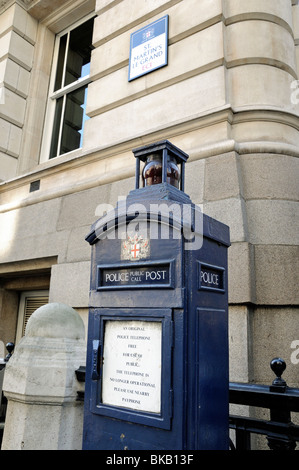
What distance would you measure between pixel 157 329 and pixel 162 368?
208 mm

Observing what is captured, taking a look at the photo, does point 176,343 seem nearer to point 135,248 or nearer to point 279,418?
point 135,248

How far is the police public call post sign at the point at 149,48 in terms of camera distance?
565 centimetres

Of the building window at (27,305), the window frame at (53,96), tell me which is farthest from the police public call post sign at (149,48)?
the building window at (27,305)

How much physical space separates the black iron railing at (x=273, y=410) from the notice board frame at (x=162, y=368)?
0.68 meters

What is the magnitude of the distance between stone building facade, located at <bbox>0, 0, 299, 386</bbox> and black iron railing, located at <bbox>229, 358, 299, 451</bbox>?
1.25 metres

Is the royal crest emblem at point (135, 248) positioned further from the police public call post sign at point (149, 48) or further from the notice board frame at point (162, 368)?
the police public call post sign at point (149, 48)

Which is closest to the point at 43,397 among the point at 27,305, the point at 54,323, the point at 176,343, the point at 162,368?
the point at 54,323

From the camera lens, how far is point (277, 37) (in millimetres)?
5047

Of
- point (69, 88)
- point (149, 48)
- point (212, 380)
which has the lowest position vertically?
point (212, 380)

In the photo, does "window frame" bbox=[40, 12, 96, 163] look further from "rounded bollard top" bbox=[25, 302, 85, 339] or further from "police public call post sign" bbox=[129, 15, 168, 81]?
"rounded bollard top" bbox=[25, 302, 85, 339]

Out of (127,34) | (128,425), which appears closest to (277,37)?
(127,34)

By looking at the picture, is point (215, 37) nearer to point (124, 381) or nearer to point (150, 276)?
point (150, 276)

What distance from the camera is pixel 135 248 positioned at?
2.18 metres

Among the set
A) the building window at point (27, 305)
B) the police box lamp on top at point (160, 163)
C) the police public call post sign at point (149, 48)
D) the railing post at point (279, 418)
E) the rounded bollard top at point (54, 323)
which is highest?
the police public call post sign at point (149, 48)
